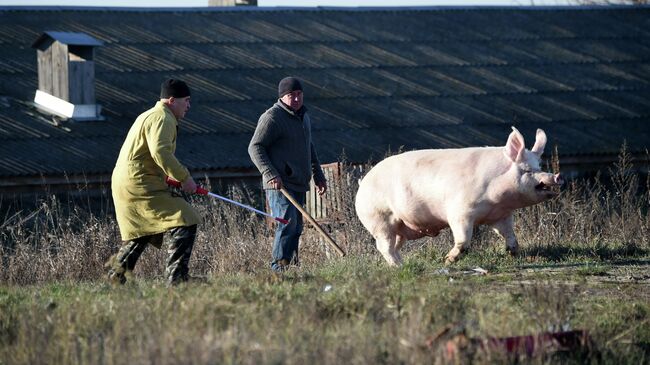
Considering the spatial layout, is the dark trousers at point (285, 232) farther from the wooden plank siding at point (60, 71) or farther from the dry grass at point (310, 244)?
the wooden plank siding at point (60, 71)

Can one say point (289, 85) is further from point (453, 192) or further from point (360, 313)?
point (360, 313)

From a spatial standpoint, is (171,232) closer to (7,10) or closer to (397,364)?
(397,364)

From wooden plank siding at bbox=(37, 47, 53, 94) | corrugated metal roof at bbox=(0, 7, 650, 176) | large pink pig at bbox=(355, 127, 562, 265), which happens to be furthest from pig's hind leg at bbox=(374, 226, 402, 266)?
wooden plank siding at bbox=(37, 47, 53, 94)

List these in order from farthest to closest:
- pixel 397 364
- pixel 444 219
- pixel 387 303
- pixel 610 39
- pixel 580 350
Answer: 1. pixel 610 39
2. pixel 444 219
3. pixel 387 303
4. pixel 580 350
5. pixel 397 364

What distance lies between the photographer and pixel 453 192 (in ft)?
32.0

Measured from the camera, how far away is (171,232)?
925 centimetres

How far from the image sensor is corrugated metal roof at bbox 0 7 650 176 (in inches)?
786

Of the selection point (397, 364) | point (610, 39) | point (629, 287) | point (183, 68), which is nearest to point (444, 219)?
point (629, 287)

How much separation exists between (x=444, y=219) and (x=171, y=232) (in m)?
2.29

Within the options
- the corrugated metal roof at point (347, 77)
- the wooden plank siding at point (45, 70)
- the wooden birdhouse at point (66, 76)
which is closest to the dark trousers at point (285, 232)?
the corrugated metal roof at point (347, 77)

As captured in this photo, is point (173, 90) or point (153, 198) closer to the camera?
point (153, 198)

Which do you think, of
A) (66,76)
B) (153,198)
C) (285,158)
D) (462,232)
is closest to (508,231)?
(462,232)

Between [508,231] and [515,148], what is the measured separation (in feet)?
2.46

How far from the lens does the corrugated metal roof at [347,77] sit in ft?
65.5
